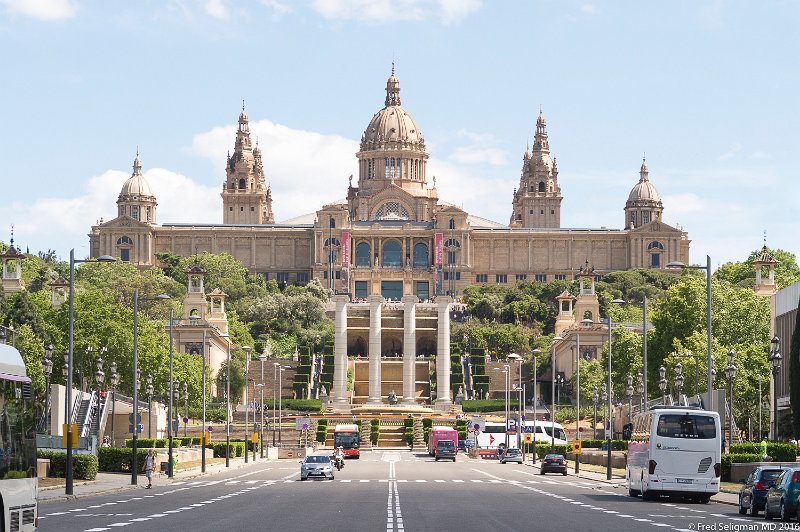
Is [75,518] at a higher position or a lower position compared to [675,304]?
lower

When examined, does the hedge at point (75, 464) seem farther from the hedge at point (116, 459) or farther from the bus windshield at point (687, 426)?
the bus windshield at point (687, 426)

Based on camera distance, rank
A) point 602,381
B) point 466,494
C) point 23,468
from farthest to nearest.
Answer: point 602,381, point 466,494, point 23,468

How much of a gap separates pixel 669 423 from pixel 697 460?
1381mm

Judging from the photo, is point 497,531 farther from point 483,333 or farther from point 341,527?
point 483,333

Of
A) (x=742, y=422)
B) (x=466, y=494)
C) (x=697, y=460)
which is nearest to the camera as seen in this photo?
(x=697, y=460)

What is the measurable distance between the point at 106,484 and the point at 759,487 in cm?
2825

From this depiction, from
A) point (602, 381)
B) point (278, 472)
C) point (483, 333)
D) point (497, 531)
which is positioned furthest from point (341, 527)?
point (483, 333)

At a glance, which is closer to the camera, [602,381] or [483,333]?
[602,381]

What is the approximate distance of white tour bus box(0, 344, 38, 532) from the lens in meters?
26.2

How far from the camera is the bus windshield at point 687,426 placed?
164ft

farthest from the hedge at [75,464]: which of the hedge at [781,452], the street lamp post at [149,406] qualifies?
the street lamp post at [149,406]

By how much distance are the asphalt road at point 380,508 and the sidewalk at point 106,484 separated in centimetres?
68

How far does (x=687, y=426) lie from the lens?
49.9m

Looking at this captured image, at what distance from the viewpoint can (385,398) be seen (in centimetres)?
18112
